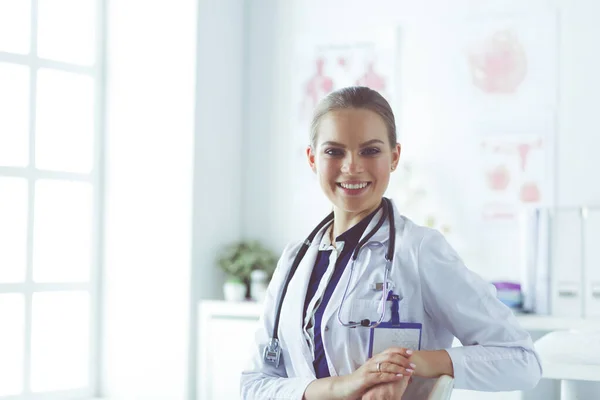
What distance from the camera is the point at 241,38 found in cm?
404

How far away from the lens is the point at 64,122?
3.71 meters

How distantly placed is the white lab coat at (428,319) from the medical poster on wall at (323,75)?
2.38 m

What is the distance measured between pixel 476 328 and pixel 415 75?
8.07 ft

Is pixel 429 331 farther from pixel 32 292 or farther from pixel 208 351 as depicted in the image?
pixel 32 292

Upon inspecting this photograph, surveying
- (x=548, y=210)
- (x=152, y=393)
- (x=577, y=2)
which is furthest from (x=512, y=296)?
(x=152, y=393)

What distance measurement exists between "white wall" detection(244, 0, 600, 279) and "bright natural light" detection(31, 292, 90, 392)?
90cm

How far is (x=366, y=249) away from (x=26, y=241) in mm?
2460

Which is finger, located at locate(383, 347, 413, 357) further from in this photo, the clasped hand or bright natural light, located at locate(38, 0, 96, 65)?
bright natural light, located at locate(38, 0, 96, 65)

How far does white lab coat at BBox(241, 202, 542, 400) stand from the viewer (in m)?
1.33

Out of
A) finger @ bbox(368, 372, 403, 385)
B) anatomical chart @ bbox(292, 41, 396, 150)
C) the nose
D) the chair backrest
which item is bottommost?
the chair backrest

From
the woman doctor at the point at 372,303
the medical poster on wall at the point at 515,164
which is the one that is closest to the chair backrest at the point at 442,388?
the woman doctor at the point at 372,303

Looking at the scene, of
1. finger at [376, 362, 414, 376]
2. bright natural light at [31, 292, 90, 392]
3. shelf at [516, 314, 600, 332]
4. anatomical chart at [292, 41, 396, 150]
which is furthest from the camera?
anatomical chart at [292, 41, 396, 150]

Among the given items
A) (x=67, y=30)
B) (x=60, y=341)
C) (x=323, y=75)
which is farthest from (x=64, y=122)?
(x=323, y=75)

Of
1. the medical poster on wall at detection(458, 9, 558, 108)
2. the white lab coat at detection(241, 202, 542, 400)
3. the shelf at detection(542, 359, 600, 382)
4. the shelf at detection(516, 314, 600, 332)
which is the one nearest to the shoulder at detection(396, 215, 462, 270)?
the white lab coat at detection(241, 202, 542, 400)
